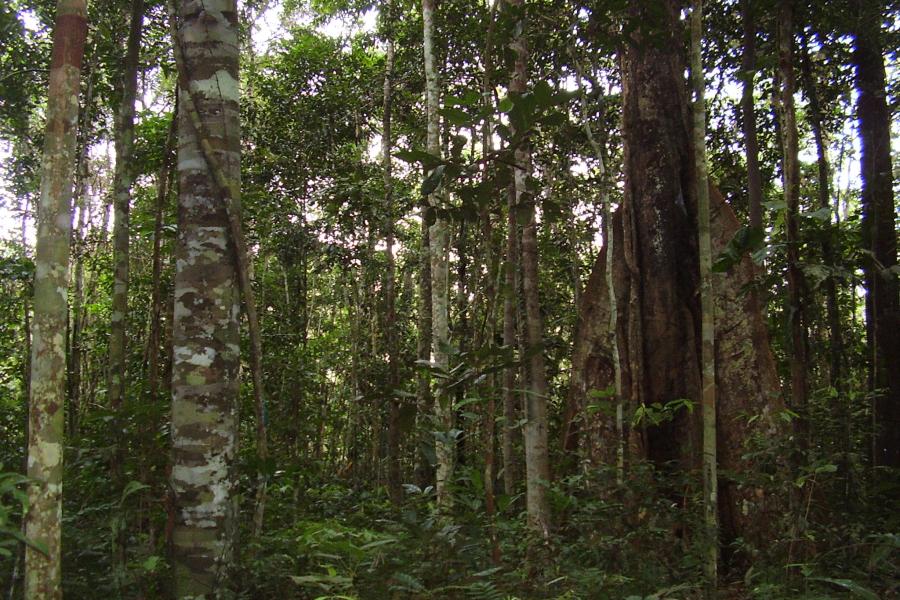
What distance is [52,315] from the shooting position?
2961mm

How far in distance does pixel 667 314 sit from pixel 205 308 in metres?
4.13

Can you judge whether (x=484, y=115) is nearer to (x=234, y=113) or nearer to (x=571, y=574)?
(x=234, y=113)

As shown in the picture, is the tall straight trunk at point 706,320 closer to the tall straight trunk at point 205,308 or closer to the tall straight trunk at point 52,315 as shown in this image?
the tall straight trunk at point 205,308

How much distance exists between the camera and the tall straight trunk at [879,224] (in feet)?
20.7

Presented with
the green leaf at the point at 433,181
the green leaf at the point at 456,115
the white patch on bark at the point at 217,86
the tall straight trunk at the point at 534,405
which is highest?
the white patch on bark at the point at 217,86

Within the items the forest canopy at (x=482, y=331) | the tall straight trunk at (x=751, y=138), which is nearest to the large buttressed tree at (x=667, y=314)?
the forest canopy at (x=482, y=331)

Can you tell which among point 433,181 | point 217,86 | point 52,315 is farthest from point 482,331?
point 52,315

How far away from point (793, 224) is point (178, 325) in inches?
148

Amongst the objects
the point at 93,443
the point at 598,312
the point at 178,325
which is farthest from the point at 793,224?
the point at 93,443

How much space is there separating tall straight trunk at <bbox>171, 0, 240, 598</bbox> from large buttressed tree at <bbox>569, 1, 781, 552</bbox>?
11.0ft

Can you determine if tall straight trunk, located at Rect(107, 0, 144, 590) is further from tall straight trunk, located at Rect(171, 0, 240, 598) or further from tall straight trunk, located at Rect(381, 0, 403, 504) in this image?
tall straight trunk, located at Rect(381, 0, 403, 504)

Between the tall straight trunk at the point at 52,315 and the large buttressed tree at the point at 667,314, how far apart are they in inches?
155

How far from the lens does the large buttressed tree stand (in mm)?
5305

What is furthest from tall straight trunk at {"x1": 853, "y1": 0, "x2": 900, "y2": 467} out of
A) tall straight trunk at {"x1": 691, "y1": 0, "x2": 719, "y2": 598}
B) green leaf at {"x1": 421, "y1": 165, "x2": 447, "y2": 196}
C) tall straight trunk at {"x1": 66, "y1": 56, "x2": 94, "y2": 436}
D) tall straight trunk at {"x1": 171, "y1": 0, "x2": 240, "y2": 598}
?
tall straight trunk at {"x1": 66, "y1": 56, "x2": 94, "y2": 436}
